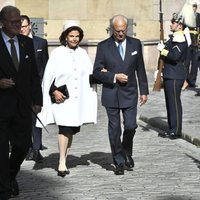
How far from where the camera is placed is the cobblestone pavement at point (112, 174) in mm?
7710

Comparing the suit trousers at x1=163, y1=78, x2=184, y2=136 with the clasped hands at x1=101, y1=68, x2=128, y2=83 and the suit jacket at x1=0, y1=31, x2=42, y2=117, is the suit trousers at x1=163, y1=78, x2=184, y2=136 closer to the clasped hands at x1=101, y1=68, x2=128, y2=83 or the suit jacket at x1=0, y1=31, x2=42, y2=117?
the clasped hands at x1=101, y1=68, x2=128, y2=83

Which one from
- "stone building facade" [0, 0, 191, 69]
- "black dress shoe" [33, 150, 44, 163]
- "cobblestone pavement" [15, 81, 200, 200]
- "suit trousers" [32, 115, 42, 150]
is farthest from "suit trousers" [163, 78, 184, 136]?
"stone building facade" [0, 0, 191, 69]

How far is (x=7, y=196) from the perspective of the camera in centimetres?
Answer: 724

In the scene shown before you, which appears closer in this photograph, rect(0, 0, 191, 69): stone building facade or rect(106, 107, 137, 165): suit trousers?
rect(106, 107, 137, 165): suit trousers

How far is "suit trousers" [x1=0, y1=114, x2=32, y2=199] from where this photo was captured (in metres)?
7.25

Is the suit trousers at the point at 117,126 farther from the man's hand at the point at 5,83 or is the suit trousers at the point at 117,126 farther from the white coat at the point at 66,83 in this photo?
the man's hand at the point at 5,83

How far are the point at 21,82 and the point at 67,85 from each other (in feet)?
4.38

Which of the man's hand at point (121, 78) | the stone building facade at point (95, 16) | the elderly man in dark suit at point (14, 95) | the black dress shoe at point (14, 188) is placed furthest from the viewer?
the stone building facade at point (95, 16)

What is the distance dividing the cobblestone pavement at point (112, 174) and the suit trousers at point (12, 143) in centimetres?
A: 36

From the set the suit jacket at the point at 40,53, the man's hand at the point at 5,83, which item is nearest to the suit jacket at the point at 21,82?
the man's hand at the point at 5,83

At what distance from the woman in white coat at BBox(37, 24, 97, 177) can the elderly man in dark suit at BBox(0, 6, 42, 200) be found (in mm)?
1010

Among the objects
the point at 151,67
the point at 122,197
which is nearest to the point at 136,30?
the point at 151,67

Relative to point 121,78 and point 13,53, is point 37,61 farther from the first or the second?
point 13,53

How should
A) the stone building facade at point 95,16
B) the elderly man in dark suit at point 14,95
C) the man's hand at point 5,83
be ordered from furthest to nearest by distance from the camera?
the stone building facade at point 95,16 < the elderly man in dark suit at point 14,95 < the man's hand at point 5,83
